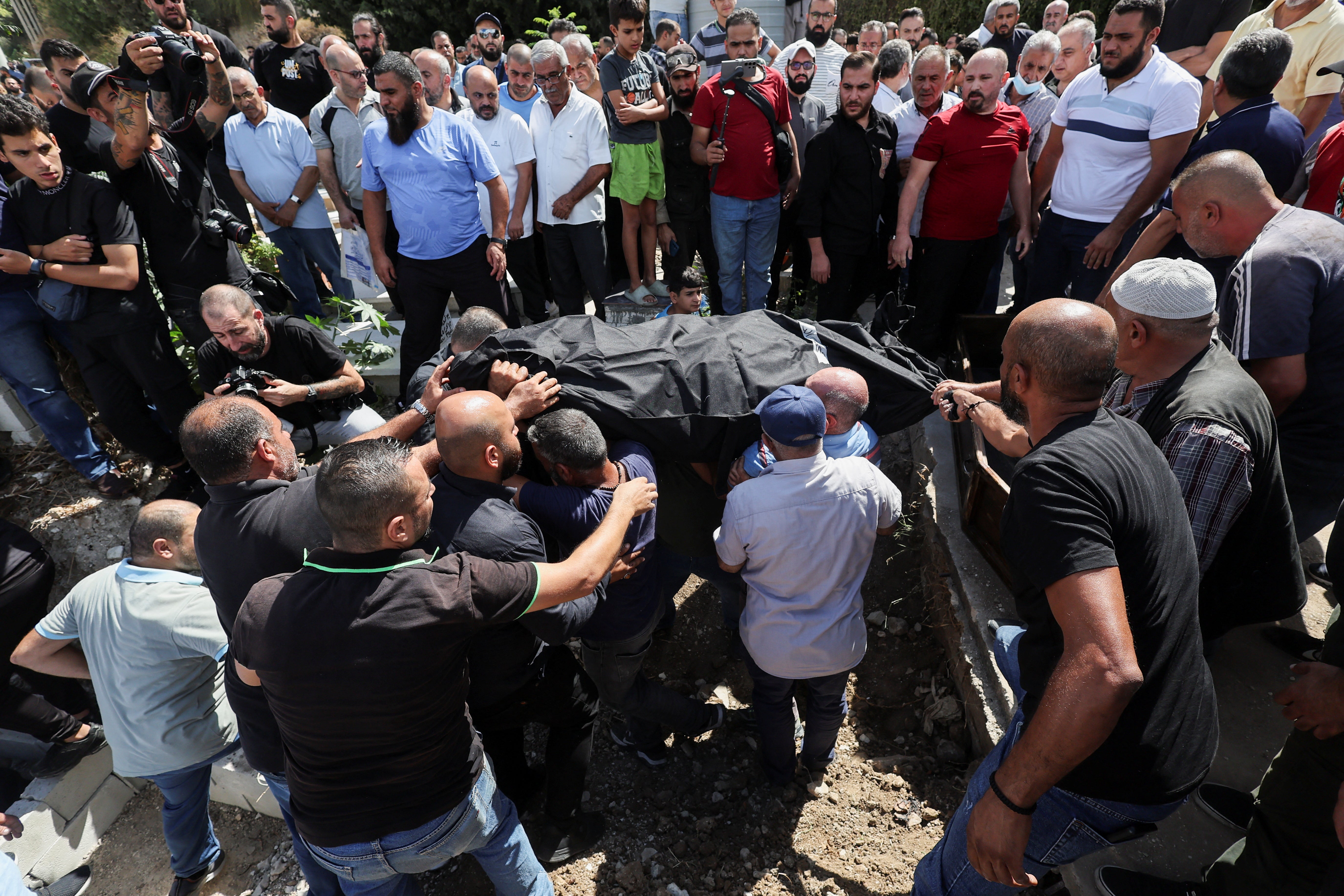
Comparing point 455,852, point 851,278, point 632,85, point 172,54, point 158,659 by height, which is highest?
point 172,54

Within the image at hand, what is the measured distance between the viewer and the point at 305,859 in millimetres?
2621

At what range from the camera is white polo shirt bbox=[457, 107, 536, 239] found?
4.91m

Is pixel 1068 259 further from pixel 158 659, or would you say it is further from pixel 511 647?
pixel 158 659

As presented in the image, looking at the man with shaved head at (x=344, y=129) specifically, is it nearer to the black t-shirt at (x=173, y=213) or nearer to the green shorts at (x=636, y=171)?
the black t-shirt at (x=173, y=213)

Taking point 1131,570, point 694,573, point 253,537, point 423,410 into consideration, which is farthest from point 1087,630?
point 423,410

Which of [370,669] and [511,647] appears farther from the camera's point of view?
[511,647]

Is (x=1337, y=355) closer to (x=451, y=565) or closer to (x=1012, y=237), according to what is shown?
(x=451, y=565)

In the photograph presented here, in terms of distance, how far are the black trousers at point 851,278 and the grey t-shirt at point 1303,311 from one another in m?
2.42

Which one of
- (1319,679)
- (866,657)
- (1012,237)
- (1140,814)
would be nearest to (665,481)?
(866,657)

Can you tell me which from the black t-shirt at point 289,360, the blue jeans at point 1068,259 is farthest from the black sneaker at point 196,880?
the blue jeans at point 1068,259

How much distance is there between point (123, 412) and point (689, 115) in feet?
13.3

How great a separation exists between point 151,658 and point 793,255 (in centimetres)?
491

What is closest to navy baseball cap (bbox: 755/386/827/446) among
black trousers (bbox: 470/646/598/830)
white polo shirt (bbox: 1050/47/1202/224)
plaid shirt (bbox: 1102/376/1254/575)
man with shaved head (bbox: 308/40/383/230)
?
plaid shirt (bbox: 1102/376/1254/575)

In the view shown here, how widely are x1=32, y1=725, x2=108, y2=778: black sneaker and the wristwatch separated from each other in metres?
2.59
